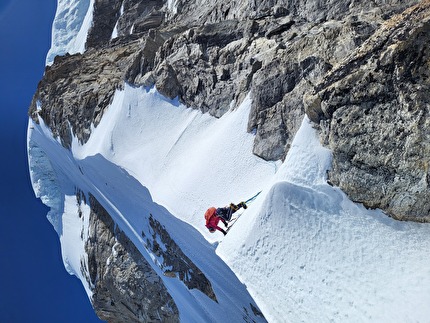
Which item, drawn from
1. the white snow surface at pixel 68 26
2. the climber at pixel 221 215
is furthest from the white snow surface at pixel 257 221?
the white snow surface at pixel 68 26

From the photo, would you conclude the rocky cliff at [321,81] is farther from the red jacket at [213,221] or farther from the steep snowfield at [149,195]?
A: the red jacket at [213,221]

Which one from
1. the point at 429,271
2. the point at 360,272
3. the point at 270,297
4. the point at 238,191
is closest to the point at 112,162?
the point at 238,191

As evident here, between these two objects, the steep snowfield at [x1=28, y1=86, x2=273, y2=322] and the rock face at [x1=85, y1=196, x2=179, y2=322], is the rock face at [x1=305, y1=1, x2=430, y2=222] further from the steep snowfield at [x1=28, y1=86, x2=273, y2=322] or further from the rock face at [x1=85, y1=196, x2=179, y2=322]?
the rock face at [x1=85, y1=196, x2=179, y2=322]

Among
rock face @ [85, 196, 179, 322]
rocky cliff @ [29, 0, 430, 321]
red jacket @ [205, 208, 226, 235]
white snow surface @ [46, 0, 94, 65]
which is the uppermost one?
white snow surface @ [46, 0, 94, 65]

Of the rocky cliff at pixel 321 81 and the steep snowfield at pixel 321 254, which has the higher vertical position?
the rocky cliff at pixel 321 81

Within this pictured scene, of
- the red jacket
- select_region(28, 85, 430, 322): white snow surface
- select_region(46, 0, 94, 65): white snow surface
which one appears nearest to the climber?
the red jacket

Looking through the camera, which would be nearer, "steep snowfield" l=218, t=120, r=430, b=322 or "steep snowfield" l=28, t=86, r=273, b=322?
"steep snowfield" l=218, t=120, r=430, b=322
